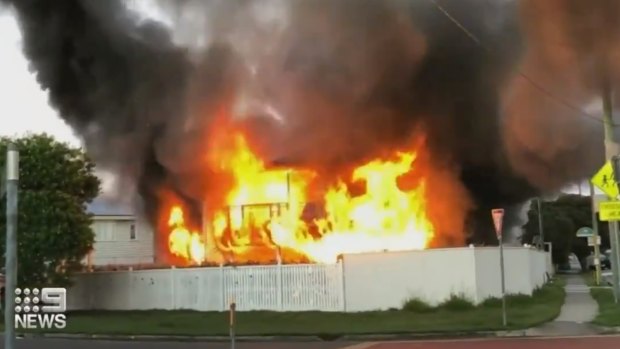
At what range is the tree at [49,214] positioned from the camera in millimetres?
25141

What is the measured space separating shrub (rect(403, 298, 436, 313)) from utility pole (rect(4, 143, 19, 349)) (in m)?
16.6

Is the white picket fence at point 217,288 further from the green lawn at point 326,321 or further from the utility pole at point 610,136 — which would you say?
the utility pole at point 610,136

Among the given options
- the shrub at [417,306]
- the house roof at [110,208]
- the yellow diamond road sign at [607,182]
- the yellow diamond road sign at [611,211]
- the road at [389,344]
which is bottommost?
the road at [389,344]

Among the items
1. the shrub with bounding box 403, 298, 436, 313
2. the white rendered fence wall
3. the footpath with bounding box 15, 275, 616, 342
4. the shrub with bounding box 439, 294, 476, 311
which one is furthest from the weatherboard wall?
the shrub with bounding box 439, 294, 476, 311

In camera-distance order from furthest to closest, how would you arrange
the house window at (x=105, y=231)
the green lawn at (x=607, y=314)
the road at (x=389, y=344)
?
the house window at (x=105, y=231)
the green lawn at (x=607, y=314)
the road at (x=389, y=344)

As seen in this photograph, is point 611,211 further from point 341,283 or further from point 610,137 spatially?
point 341,283

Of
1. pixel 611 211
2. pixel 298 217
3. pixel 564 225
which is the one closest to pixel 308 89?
pixel 298 217

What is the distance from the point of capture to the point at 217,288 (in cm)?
2484

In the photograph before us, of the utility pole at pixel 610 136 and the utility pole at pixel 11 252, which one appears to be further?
the utility pole at pixel 610 136

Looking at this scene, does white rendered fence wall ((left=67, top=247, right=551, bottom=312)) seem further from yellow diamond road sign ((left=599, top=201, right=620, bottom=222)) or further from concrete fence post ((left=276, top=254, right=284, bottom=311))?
yellow diamond road sign ((left=599, top=201, right=620, bottom=222))

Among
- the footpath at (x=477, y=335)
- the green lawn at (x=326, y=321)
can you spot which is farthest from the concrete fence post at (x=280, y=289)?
the footpath at (x=477, y=335)

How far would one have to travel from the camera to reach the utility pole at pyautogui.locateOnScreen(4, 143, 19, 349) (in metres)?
6.38

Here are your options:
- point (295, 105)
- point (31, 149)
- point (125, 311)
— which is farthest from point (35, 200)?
point (295, 105)

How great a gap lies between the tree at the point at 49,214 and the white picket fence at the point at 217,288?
4.81ft
